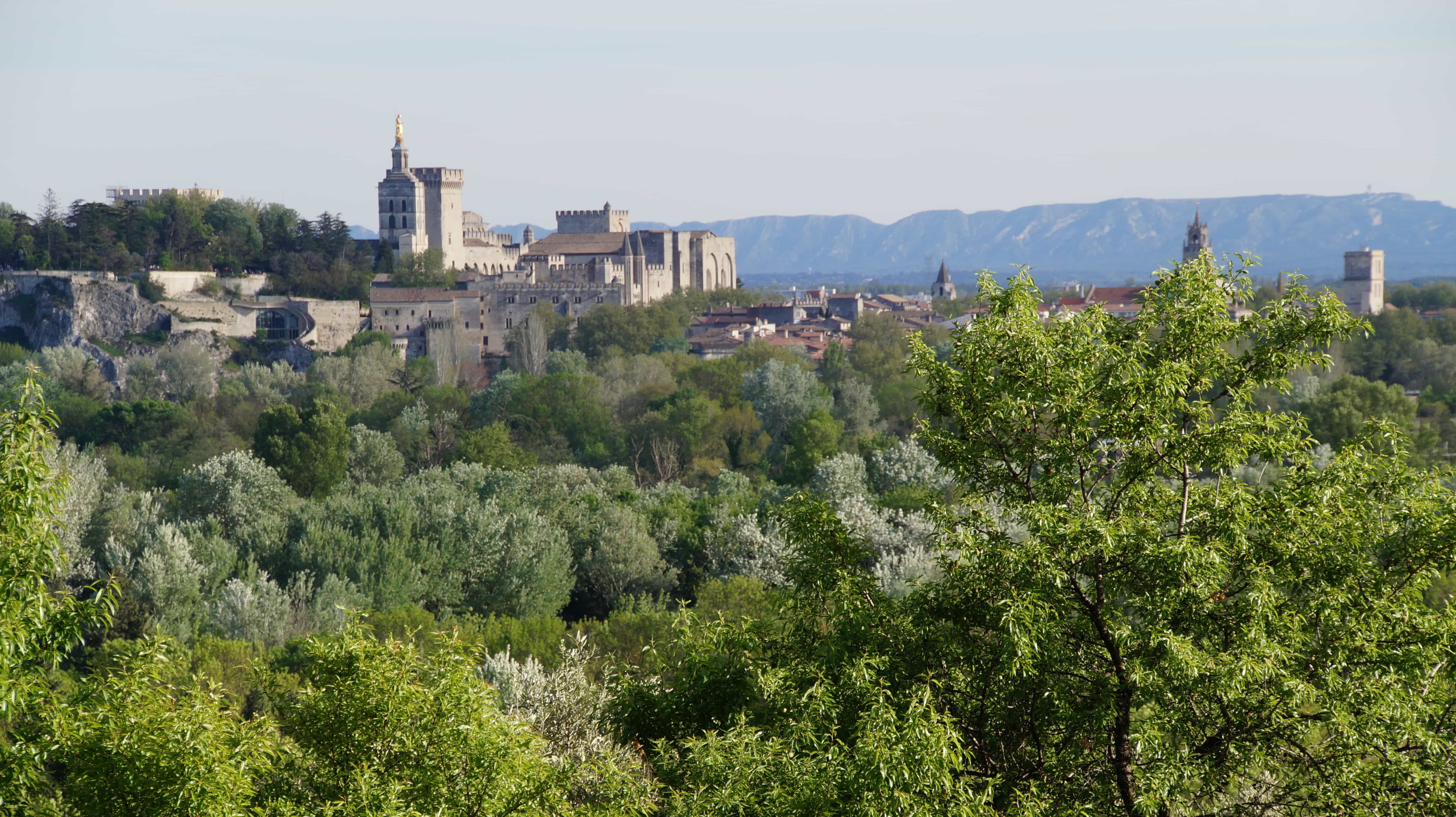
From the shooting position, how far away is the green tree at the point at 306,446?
136 ft

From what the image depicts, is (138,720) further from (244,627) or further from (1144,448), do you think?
(244,627)

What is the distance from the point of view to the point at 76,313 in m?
74.6

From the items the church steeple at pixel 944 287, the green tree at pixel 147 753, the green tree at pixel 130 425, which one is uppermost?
the green tree at pixel 147 753

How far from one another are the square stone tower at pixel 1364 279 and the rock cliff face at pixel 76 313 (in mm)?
79440

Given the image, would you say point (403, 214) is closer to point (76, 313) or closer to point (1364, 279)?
point (76, 313)

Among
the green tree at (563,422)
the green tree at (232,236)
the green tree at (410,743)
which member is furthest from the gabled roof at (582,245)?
the green tree at (410,743)

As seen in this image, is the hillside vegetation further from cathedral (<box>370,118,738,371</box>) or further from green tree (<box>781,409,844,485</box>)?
cathedral (<box>370,118,738,371</box>)

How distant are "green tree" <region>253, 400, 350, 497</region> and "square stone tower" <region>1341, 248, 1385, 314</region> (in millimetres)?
78573

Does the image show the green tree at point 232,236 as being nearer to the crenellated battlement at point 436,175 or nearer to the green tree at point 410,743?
the crenellated battlement at point 436,175

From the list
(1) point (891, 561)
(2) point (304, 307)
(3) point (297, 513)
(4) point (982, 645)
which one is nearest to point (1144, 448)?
(4) point (982, 645)

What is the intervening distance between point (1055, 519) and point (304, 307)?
7726cm

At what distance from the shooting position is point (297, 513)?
31.8 metres

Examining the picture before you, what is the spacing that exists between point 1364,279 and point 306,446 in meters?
84.9

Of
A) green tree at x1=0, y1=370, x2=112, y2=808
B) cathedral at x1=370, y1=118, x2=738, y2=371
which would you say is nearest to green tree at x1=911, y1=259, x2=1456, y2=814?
green tree at x1=0, y1=370, x2=112, y2=808
